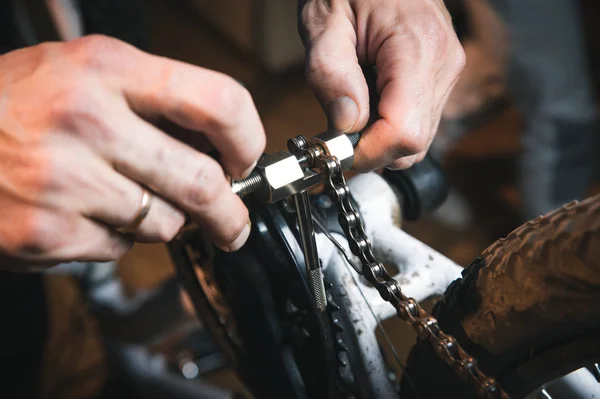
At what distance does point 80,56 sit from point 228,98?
0.08m

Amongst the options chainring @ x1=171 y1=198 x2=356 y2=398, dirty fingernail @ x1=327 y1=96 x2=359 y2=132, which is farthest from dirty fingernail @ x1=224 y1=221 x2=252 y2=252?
dirty fingernail @ x1=327 y1=96 x2=359 y2=132

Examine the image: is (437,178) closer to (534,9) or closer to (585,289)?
(585,289)

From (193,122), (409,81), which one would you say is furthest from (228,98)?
(409,81)

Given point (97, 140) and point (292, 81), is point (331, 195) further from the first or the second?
point (292, 81)

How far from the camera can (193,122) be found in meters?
0.30

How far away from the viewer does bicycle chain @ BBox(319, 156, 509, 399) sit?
326 millimetres

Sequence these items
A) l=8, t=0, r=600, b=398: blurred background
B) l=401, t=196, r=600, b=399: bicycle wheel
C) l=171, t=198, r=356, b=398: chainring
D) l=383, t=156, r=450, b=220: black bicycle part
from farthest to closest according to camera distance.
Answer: l=8, t=0, r=600, b=398: blurred background < l=383, t=156, r=450, b=220: black bicycle part < l=171, t=198, r=356, b=398: chainring < l=401, t=196, r=600, b=399: bicycle wheel

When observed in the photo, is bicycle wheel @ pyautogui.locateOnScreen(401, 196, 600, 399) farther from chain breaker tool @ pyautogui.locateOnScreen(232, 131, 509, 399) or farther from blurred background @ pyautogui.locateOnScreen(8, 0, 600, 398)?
blurred background @ pyautogui.locateOnScreen(8, 0, 600, 398)

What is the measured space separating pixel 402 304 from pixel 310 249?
0.25 ft

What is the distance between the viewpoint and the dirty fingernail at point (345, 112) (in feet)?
1.42

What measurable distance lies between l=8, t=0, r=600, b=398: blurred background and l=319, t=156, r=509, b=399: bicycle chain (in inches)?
6.7

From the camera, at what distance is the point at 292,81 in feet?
5.43

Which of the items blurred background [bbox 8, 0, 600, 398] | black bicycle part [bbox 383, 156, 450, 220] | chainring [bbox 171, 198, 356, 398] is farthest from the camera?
blurred background [bbox 8, 0, 600, 398]

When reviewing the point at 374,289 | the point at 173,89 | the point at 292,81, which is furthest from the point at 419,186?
the point at 292,81
